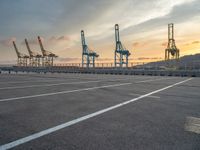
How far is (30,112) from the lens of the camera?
5.24 metres

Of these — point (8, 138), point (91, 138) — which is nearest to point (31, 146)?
point (8, 138)

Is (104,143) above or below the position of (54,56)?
below

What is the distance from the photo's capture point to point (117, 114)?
5.17 meters

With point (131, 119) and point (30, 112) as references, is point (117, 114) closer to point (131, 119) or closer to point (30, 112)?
point (131, 119)

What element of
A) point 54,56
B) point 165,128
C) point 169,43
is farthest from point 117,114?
point 54,56

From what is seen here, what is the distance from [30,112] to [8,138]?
1.94 m

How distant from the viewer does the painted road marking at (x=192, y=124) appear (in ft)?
12.9

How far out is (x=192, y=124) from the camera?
4.39 m

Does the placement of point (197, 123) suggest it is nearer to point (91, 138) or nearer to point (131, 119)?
point (131, 119)

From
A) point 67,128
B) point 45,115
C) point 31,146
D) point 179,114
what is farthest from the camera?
point 179,114

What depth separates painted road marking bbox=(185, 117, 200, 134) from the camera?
3.95m

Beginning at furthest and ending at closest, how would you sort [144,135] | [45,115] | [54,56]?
[54,56], [45,115], [144,135]

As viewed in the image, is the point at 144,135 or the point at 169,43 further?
the point at 169,43

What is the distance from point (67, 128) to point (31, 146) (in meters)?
0.99
